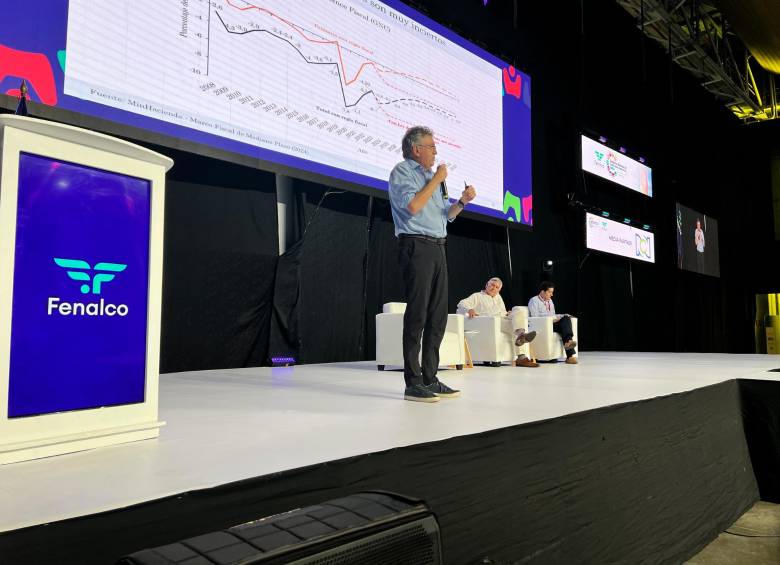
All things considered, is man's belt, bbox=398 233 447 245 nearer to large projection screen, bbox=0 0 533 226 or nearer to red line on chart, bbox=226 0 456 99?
large projection screen, bbox=0 0 533 226

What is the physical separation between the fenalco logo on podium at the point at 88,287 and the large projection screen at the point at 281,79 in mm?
1926

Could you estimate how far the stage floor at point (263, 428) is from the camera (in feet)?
3.19

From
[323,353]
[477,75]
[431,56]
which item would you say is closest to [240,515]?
[323,353]

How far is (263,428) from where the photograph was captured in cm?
163

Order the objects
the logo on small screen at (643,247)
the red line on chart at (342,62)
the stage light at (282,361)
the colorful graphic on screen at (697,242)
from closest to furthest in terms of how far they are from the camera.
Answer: the red line on chart at (342,62), the stage light at (282,361), the logo on small screen at (643,247), the colorful graphic on screen at (697,242)

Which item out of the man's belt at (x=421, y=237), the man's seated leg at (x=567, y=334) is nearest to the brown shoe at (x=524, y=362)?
the man's seated leg at (x=567, y=334)

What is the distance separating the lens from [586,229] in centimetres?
738

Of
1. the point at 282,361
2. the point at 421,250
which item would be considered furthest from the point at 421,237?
the point at 282,361

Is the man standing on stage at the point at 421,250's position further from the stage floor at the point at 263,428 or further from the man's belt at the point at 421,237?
the stage floor at the point at 263,428

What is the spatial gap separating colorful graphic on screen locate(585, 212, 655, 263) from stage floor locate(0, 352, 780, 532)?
4.51m

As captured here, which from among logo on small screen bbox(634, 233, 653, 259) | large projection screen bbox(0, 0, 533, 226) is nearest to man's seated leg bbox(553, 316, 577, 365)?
large projection screen bbox(0, 0, 533, 226)

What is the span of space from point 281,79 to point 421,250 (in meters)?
2.20

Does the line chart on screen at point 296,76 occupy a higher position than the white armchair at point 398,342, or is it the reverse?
the line chart on screen at point 296,76

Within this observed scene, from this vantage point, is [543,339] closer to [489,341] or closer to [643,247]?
[489,341]
